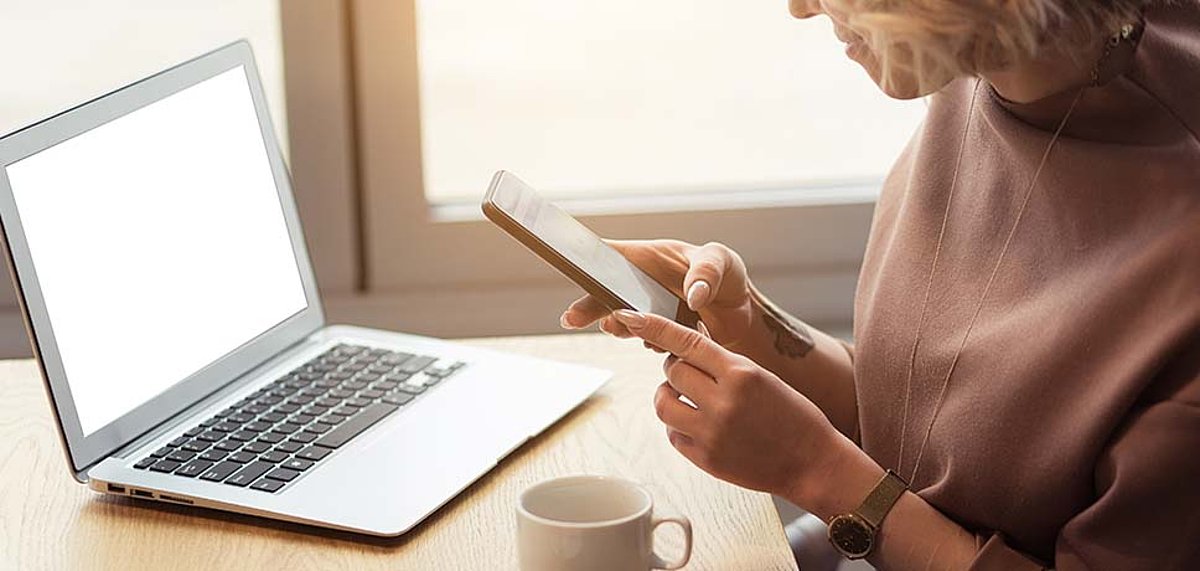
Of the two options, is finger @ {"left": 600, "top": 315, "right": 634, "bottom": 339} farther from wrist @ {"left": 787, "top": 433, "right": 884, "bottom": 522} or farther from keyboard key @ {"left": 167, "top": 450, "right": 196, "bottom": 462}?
keyboard key @ {"left": 167, "top": 450, "right": 196, "bottom": 462}

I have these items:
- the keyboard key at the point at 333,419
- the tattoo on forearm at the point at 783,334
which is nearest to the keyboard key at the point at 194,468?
the keyboard key at the point at 333,419

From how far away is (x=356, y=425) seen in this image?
3.67ft

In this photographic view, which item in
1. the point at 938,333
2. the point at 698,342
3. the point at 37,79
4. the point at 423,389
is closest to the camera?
the point at 698,342

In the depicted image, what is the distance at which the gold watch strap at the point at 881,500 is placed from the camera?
3.29ft

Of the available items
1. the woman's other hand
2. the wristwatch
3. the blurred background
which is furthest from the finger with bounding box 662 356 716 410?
the blurred background

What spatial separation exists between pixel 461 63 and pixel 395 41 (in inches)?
3.2

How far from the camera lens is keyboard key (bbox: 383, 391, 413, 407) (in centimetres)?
117

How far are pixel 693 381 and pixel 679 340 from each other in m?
0.03

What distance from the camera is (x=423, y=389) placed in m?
1.20

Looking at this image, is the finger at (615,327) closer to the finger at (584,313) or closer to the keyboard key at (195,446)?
the finger at (584,313)

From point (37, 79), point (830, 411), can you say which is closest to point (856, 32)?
point (830, 411)

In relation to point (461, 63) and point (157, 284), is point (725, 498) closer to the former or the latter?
point (157, 284)

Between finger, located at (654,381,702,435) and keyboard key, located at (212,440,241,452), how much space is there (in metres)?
0.30

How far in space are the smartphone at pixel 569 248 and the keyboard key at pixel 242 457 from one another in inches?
9.4
